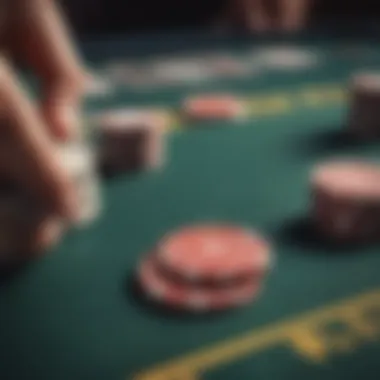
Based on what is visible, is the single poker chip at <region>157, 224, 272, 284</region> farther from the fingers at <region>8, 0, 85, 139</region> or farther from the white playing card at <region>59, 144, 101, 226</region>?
the fingers at <region>8, 0, 85, 139</region>

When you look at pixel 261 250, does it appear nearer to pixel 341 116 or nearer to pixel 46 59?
pixel 46 59

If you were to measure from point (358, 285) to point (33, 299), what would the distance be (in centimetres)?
41

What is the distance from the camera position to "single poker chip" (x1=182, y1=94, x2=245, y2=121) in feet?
6.16

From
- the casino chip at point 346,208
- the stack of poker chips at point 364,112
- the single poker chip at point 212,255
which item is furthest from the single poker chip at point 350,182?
the stack of poker chips at point 364,112

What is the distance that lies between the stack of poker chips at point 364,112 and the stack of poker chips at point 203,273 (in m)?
0.80

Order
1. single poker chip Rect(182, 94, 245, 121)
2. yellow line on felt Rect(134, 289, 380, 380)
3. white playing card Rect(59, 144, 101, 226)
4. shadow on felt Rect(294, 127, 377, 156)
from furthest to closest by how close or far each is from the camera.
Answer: single poker chip Rect(182, 94, 245, 121), shadow on felt Rect(294, 127, 377, 156), white playing card Rect(59, 144, 101, 226), yellow line on felt Rect(134, 289, 380, 380)

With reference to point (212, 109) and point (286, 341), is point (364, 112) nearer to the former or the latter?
point (212, 109)

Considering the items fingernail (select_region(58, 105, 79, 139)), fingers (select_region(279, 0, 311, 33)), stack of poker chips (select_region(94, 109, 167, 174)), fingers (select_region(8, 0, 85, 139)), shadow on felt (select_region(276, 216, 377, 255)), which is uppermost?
fingers (select_region(8, 0, 85, 139))

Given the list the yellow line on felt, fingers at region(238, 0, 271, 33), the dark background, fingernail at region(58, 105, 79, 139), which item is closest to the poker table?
the yellow line on felt

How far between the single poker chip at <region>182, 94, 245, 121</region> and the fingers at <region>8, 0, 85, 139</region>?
38cm

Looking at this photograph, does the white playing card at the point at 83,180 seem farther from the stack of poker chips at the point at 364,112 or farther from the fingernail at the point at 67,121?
the stack of poker chips at the point at 364,112

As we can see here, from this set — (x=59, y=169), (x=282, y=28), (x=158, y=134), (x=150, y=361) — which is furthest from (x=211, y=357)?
(x=282, y=28)

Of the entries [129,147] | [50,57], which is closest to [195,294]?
[129,147]

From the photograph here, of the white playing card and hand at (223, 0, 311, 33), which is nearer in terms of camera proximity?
the white playing card
